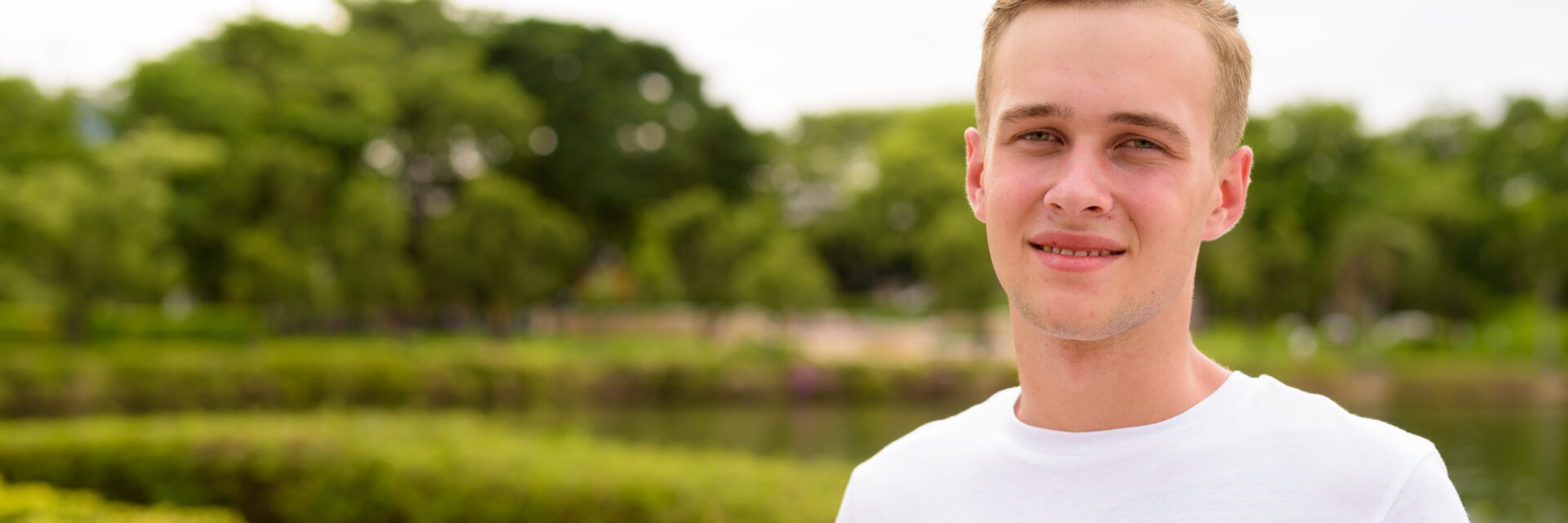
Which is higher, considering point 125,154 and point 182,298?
point 125,154

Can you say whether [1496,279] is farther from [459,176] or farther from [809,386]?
[459,176]

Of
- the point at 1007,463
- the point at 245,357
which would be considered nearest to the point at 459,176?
the point at 245,357

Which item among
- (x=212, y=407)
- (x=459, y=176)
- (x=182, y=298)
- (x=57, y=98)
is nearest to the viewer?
(x=212, y=407)

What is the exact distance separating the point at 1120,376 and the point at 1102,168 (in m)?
0.28

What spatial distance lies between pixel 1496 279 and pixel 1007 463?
3889cm

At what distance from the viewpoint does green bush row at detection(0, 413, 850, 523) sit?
7.61 meters

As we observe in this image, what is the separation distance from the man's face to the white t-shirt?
0.16 m

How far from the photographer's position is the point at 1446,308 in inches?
1353

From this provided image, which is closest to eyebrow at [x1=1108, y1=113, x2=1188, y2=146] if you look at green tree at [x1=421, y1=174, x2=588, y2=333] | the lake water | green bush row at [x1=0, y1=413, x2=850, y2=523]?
green bush row at [x1=0, y1=413, x2=850, y2=523]

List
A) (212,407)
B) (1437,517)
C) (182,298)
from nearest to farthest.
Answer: (1437,517) < (212,407) < (182,298)

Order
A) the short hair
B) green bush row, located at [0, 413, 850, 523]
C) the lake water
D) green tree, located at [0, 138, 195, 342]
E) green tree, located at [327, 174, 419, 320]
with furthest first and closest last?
green tree, located at [327, 174, 419, 320]
green tree, located at [0, 138, 195, 342]
the lake water
green bush row, located at [0, 413, 850, 523]
the short hair

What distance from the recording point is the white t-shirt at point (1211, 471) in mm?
1395

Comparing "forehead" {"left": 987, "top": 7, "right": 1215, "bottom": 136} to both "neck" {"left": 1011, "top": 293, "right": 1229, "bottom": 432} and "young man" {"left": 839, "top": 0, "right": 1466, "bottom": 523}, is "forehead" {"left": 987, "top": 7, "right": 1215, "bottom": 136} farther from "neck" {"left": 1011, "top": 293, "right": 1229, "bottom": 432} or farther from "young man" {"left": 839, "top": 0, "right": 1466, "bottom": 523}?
"neck" {"left": 1011, "top": 293, "right": 1229, "bottom": 432}

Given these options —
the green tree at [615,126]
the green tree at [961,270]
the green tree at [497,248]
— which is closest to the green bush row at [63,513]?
the green tree at [961,270]
